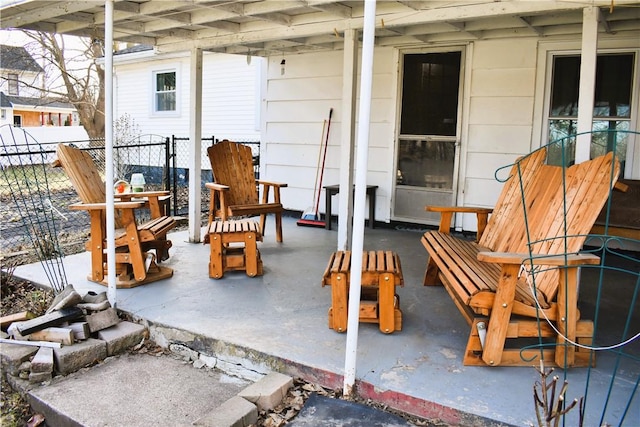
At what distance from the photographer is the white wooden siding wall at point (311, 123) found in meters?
6.08

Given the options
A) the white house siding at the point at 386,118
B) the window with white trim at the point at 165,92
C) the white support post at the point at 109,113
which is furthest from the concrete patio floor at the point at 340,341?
the window with white trim at the point at 165,92

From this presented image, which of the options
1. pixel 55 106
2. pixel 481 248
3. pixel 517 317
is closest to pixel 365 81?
pixel 517 317

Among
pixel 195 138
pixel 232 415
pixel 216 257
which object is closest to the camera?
pixel 232 415

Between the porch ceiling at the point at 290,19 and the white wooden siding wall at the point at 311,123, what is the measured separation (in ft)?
2.91

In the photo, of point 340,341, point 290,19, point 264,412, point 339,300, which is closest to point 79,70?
point 290,19

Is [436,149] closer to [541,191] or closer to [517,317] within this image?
[541,191]

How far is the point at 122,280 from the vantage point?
393cm

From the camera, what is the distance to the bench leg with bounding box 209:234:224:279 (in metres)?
4.09

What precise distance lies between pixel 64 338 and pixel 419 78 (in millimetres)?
4432

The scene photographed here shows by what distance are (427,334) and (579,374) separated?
2.64ft

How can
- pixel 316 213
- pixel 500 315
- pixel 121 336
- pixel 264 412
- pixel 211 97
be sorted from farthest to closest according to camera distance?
1. pixel 211 97
2. pixel 316 213
3. pixel 121 336
4. pixel 500 315
5. pixel 264 412

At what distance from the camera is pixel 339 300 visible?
302 cm

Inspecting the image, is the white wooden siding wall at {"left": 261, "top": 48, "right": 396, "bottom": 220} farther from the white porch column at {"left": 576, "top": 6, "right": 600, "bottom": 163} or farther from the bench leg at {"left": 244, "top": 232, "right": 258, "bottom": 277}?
the white porch column at {"left": 576, "top": 6, "right": 600, "bottom": 163}

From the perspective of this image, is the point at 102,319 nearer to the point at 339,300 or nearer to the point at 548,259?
the point at 339,300
